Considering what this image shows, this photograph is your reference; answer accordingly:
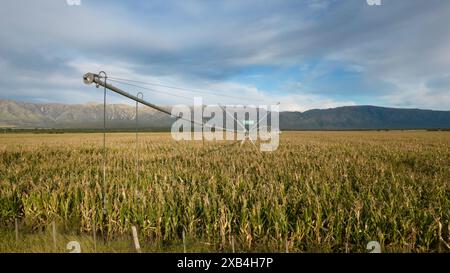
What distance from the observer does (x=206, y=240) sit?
6137mm

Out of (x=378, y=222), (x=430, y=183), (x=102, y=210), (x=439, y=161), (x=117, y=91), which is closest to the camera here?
(x=378, y=222)

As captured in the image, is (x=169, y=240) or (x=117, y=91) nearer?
(x=169, y=240)

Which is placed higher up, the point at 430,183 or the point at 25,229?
the point at 430,183

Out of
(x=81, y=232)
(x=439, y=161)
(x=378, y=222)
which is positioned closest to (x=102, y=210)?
(x=81, y=232)

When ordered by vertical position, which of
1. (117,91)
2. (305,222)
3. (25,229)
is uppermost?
(117,91)

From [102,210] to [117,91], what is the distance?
3.59 meters

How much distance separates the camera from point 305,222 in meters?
6.25

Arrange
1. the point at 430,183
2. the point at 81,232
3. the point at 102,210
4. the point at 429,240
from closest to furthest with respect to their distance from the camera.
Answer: the point at 429,240, the point at 81,232, the point at 102,210, the point at 430,183

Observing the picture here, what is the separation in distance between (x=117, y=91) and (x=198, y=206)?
170 inches
